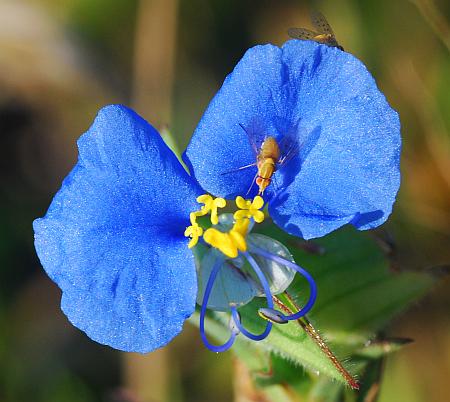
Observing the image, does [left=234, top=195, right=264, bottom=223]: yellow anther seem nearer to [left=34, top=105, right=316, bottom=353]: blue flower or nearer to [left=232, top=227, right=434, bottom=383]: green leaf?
[left=34, top=105, right=316, bottom=353]: blue flower

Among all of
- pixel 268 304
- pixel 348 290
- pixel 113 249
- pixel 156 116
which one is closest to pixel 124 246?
pixel 113 249

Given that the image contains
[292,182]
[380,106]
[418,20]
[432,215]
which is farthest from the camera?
[418,20]

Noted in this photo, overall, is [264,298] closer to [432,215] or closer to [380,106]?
[380,106]

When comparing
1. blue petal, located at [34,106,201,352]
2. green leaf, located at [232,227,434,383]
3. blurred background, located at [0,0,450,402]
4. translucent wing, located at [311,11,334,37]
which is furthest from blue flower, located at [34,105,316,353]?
blurred background, located at [0,0,450,402]

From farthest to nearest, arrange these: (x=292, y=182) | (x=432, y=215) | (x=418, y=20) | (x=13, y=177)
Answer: (x=13, y=177), (x=418, y=20), (x=432, y=215), (x=292, y=182)

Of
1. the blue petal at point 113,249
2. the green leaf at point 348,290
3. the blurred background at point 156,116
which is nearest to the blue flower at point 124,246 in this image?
the blue petal at point 113,249

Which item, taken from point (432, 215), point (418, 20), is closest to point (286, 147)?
point (432, 215)

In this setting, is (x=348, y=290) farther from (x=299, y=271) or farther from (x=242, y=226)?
(x=242, y=226)
